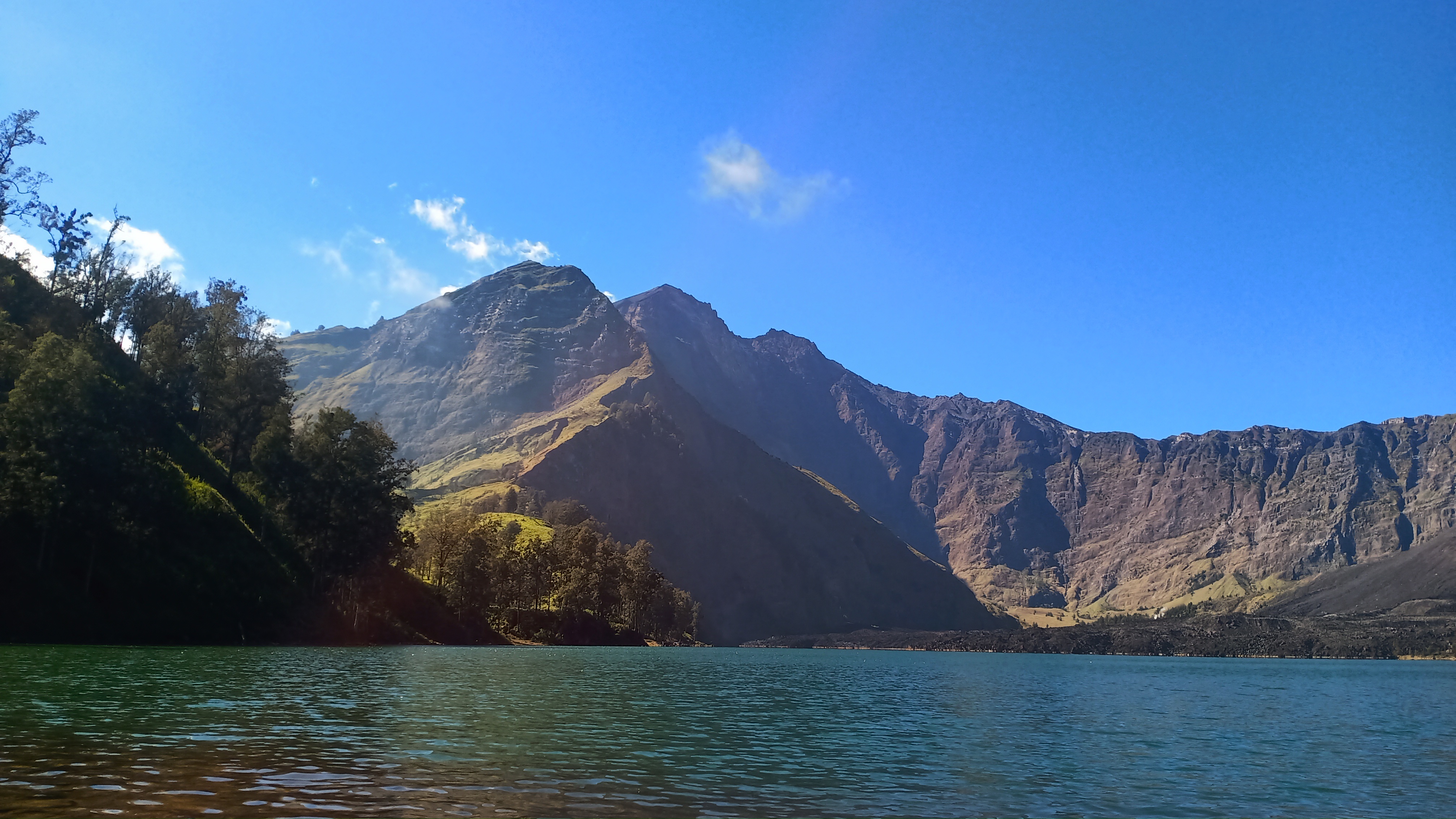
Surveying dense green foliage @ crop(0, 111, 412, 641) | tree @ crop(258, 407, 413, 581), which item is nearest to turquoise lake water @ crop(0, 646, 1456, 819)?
dense green foliage @ crop(0, 111, 412, 641)

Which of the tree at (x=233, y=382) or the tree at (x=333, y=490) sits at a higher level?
the tree at (x=233, y=382)

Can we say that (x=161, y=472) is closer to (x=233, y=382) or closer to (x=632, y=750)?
(x=233, y=382)

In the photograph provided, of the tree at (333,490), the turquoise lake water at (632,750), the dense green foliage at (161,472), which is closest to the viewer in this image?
the turquoise lake water at (632,750)

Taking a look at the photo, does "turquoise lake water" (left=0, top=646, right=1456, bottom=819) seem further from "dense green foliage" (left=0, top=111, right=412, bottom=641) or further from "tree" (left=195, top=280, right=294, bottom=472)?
"tree" (left=195, top=280, right=294, bottom=472)

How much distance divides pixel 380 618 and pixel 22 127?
286 feet

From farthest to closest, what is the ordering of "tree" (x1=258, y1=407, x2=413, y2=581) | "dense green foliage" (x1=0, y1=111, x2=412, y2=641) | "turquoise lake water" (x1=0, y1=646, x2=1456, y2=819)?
"tree" (x1=258, y1=407, x2=413, y2=581) → "dense green foliage" (x1=0, y1=111, x2=412, y2=641) → "turquoise lake water" (x1=0, y1=646, x2=1456, y2=819)

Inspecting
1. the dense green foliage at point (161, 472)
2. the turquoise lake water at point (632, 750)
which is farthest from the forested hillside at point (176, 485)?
the turquoise lake water at point (632, 750)

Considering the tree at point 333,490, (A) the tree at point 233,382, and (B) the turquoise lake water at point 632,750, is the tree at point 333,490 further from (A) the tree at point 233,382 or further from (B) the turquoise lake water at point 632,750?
(B) the turquoise lake water at point 632,750

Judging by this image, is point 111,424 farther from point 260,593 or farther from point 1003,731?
point 1003,731

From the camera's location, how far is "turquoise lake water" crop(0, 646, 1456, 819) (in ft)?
82.1

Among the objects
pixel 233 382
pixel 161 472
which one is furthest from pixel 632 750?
pixel 233 382

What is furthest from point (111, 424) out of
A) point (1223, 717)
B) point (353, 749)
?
point (1223, 717)

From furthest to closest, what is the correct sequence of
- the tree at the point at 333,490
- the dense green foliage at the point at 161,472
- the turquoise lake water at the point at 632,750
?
the tree at the point at 333,490 → the dense green foliage at the point at 161,472 → the turquoise lake water at the point at 632,750

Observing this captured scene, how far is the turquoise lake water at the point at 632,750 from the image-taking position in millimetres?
25016
